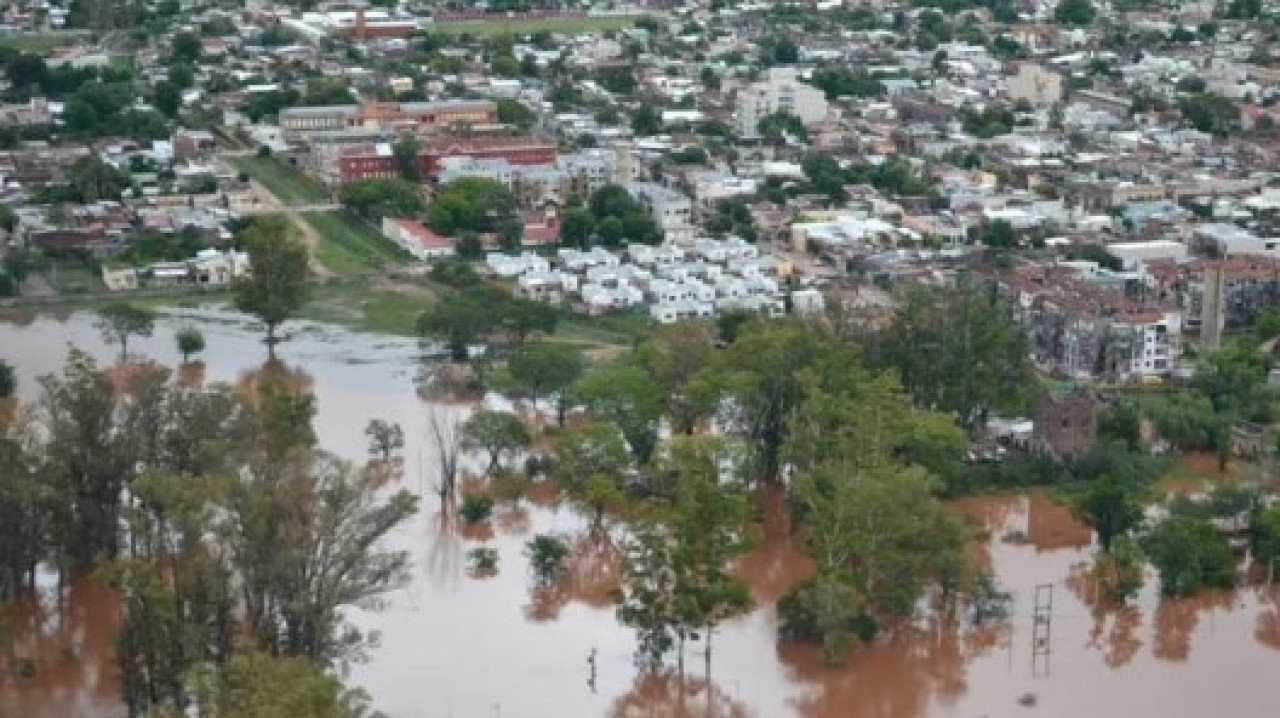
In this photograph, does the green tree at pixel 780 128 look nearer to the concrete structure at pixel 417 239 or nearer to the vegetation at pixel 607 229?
the vegetation at pixel 607 229

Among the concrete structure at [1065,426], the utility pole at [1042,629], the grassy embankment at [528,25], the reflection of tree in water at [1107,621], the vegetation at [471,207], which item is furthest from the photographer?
the grassy embankment at [528,25]

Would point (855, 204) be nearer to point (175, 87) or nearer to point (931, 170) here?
point (931, 170)

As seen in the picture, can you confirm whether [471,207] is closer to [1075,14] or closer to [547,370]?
[547,370]

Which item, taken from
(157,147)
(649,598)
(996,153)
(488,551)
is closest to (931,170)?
(996,153)

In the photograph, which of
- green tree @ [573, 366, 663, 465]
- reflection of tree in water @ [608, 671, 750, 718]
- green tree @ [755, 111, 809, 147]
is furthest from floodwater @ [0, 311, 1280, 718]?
green tree @ [755, 111, 809, 147]

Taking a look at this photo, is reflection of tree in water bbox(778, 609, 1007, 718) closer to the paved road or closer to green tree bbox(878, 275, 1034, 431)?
green tree bbox(878, 275, 1034, 431)

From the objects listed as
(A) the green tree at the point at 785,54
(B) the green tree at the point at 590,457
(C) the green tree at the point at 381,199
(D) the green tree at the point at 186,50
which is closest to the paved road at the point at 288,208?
(C) the green tree at the point at 381,199
